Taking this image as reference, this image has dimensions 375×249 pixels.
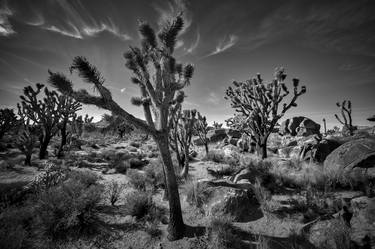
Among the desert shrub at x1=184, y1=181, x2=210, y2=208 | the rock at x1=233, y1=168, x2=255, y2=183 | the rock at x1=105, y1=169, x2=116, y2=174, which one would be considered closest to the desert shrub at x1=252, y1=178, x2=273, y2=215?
the rock at x1=233, y1=168, x2=255, y2=183

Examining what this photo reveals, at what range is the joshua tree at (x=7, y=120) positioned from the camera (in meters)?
14.8

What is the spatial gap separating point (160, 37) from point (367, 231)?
599cm

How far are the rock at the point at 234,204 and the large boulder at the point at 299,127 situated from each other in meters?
24.3

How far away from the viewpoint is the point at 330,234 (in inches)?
120

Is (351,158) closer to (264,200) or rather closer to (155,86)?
(264,200)

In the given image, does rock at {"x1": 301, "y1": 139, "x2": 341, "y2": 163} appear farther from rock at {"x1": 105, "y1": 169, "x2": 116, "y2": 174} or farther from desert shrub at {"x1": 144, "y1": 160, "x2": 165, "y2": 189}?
rock at {"x1": 105, "y1": 169, "x2": 116, "y2": 174}

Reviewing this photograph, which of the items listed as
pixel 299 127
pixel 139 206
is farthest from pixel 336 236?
pixel 299 127

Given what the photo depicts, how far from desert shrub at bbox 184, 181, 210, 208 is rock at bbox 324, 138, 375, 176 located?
4.41m

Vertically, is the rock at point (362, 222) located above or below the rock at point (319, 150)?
below

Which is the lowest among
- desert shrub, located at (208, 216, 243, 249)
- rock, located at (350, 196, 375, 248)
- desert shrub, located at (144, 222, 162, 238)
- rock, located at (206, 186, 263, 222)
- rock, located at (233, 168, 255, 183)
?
desert shrub, located at (144, 222, 162, 238)

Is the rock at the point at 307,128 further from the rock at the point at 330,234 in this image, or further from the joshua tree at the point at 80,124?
the joshua tree at the point at 80,124

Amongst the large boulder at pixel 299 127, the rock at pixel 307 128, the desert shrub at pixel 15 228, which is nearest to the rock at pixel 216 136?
the large boulder at pixel 299 127

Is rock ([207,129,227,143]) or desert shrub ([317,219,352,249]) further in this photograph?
rock ([207,129,227,143])

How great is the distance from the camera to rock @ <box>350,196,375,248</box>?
8.86 ft
